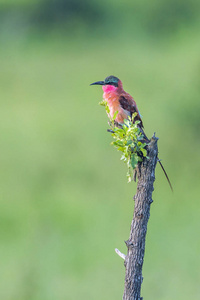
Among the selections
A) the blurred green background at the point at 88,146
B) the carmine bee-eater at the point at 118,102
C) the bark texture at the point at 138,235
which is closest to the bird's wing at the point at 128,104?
the carmine bee-eater at the point at 118,102

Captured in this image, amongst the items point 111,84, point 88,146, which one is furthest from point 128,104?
point 88,146

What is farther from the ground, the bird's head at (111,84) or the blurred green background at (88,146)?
the blurred green background at (88,146)

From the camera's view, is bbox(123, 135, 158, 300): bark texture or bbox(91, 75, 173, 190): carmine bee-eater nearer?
bbox(123, 135, 158, 300): bark texture

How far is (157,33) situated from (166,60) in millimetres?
1282

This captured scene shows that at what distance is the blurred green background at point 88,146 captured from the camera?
5594 millimetres

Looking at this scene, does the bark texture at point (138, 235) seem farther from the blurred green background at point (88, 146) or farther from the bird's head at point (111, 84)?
the blurred green background at point (88, 146)

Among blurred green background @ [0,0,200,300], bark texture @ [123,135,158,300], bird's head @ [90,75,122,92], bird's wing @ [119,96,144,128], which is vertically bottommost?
bark texture @ [123,135,158,300]

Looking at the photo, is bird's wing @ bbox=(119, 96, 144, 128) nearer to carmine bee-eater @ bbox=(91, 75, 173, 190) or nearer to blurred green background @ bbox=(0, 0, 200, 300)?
carmine bee-eater @ bbox=(91, 75, 173, 190)

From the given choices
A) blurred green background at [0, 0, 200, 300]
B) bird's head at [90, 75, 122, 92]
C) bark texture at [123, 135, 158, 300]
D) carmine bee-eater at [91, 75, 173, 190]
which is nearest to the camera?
bark texture at [123, 135, 158, 300]

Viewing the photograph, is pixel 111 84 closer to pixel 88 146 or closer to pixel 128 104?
pixel 128 104

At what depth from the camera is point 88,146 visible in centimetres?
740

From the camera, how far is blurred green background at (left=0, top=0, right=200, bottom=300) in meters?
5.59

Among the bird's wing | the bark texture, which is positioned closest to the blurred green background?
the bird's wing

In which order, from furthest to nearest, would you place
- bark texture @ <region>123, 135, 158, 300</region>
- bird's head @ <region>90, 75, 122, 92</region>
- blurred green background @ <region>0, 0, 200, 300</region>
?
blurred green background @ <region>0, 0, 200, 300</region> < bird's head @ <region>90, 75, 122, 92</region> < bark texture @ <region>123, 135, 158, 300</region>
